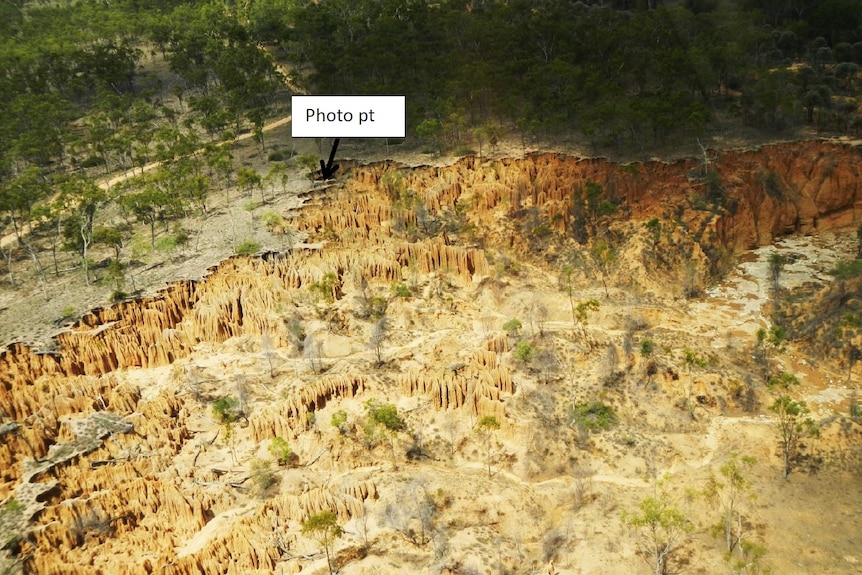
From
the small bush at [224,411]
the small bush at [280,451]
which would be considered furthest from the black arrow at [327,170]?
the small bush at [280,451]

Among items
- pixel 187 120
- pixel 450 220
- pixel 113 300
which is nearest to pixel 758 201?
pixel 450 220

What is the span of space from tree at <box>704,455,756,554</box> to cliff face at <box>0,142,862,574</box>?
12.1m

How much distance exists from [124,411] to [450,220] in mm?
30407

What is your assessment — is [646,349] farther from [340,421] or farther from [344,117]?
[344,117]

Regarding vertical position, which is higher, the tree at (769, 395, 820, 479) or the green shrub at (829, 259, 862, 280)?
the green shrub at (829, 259, 862, 280)

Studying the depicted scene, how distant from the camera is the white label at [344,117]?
54.3 meters

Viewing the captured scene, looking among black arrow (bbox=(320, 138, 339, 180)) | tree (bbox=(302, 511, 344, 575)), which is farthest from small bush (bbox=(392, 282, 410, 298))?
tree (bbox=(302, 511, 344, 575))

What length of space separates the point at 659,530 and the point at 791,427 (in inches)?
445

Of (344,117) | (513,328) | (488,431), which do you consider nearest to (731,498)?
(488,431)

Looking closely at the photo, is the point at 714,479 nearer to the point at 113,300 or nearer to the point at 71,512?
the point at 71,512

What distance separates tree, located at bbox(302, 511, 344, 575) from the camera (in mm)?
29938

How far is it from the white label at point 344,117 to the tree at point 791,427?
36.6m

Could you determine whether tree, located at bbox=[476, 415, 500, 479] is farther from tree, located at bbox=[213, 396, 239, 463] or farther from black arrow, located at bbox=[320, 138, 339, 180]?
black arrow, located at bbox=[320, 138, 339, 180]

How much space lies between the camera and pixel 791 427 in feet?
124
